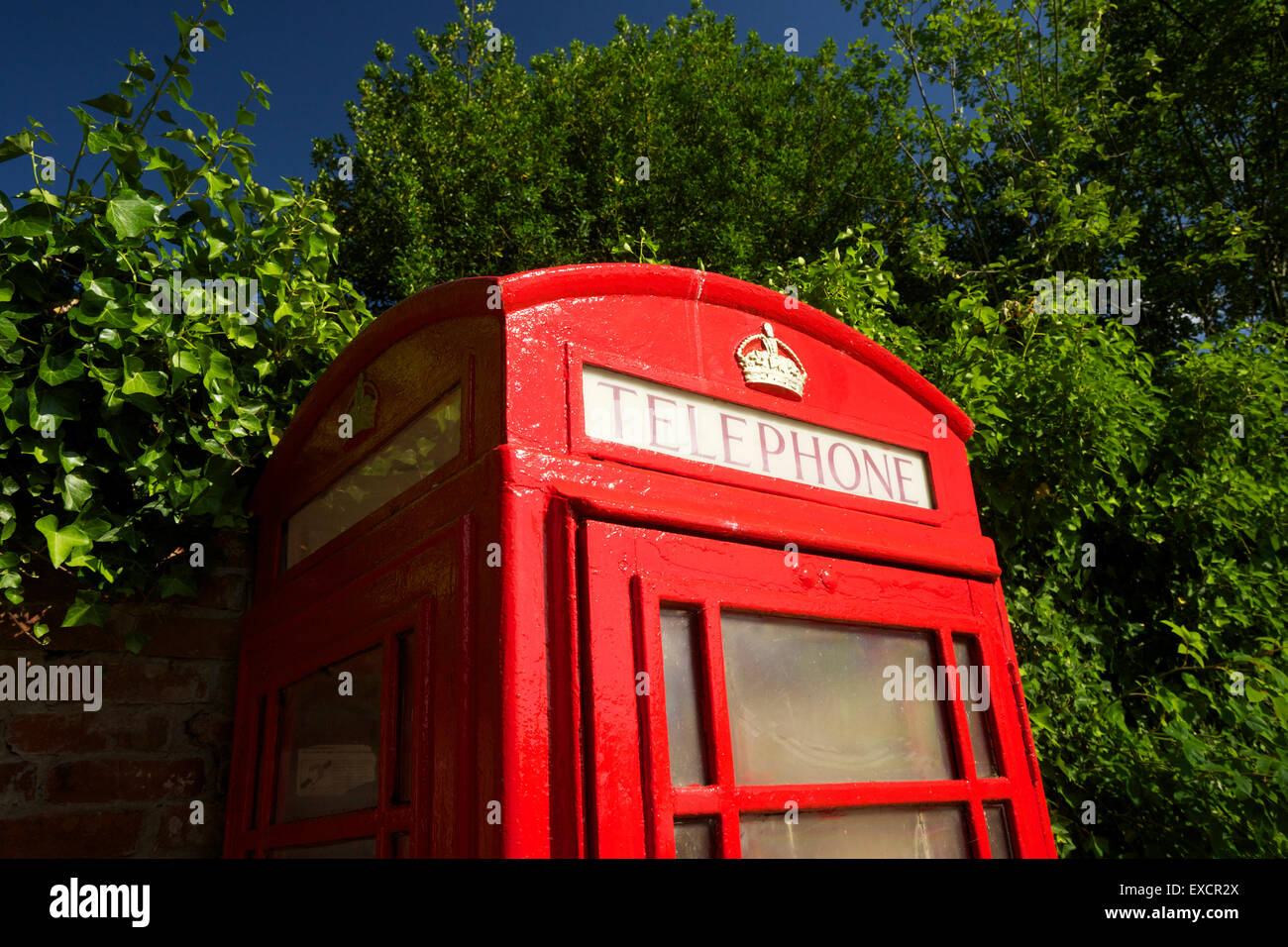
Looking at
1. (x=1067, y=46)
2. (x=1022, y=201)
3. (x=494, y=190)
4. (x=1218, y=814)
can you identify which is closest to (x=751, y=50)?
(x=1067, y=46)

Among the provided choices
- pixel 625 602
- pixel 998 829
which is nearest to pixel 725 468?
pixel 625 602

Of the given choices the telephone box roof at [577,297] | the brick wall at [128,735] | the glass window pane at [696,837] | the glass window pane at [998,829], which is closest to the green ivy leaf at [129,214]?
the telephone box roof at [577,297]

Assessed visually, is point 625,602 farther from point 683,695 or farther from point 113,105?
point 113,105

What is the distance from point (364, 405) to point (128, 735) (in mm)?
1104

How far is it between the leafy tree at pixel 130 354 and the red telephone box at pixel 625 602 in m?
0.26

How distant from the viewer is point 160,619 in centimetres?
232

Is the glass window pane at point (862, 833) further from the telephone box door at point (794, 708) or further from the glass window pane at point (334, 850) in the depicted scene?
the glass window pane at point (334, 850)

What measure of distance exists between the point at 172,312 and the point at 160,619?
0.82 m

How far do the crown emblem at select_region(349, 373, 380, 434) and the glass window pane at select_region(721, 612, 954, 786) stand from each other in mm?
881

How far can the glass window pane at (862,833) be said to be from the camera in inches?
58.2

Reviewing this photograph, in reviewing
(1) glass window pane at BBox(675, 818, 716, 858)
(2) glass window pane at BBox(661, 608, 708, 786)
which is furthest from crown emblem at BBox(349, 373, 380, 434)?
(1) glass window pane at BBox(675, 818, 716, 858)

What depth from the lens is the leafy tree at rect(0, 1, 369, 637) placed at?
6.41 feet

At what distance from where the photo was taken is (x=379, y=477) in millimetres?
1836
